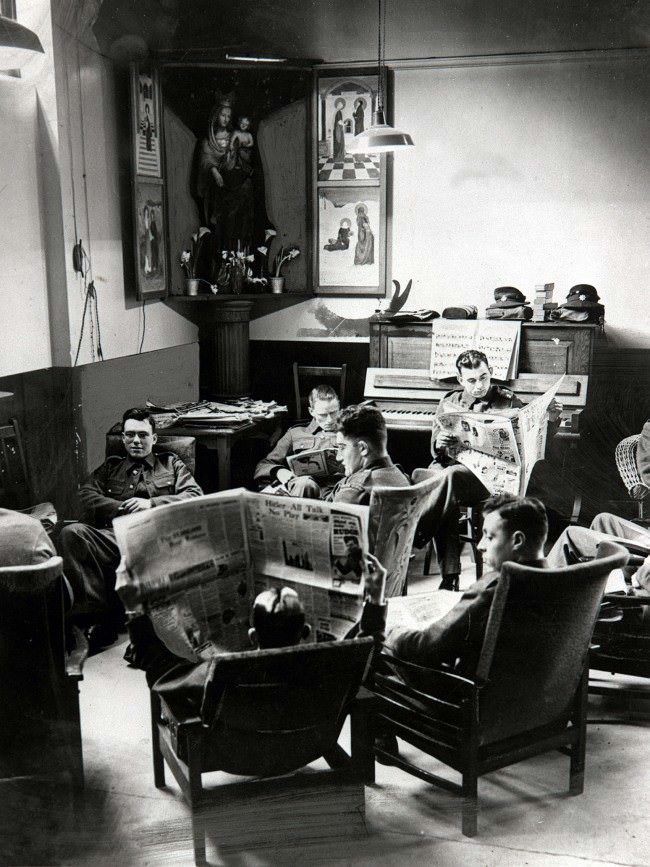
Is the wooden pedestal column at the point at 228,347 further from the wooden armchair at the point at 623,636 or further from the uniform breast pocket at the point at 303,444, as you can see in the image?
the wooden armchair at the point at 623,636

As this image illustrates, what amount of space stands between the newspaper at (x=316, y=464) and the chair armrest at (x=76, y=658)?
1.99m

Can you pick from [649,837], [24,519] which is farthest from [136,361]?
[649,837]

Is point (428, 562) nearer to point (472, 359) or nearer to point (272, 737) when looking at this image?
point (472, 359)

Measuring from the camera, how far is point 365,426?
3.22 metres

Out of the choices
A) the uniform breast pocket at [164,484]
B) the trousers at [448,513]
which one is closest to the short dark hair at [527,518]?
the trousers at [448,513]

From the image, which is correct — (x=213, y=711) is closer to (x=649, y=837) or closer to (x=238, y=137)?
(x=649, y=837)

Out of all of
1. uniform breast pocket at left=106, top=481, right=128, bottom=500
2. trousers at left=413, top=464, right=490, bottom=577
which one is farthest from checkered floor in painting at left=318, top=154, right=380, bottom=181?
uniform breast pocket at left=106, top=481, right=128, bottom=500

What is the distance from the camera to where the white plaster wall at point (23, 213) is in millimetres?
3992

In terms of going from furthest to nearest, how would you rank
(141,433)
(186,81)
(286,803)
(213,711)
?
(186,81)
(141,433)
(286,803)
(213,711)

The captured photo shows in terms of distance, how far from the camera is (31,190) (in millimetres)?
4234

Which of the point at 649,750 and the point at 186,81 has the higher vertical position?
the point at 186,81

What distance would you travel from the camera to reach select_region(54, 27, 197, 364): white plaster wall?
437 centimetres

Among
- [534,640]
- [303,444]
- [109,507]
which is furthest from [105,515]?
[534,640]

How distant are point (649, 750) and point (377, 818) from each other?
1084 mm
